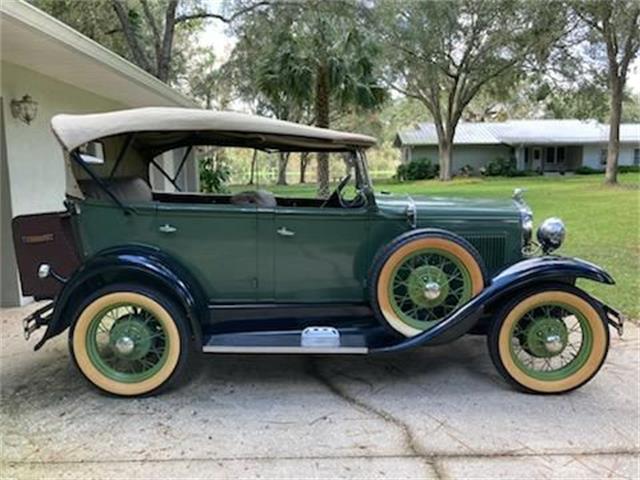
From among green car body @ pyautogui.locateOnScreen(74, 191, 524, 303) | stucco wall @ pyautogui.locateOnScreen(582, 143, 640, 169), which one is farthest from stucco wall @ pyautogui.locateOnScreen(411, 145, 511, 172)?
green car body @ pyautogui.locateOnScreen(74, 191, 524, 303)

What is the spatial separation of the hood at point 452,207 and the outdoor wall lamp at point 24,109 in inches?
155

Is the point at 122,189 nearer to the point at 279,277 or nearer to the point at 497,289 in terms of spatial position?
the point at 279,277

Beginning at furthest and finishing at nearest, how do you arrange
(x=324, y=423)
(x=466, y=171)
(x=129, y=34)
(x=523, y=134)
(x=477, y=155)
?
(x=523, y=134), (x=477, y=155), (x=466, y=171), (x=129, y=34), (x=324, y=423)

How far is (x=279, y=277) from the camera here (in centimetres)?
368

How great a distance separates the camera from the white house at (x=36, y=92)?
184 inches

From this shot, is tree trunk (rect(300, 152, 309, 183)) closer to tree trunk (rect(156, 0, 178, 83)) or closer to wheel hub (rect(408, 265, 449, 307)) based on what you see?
wheel hub (rect(408, 265, 449, 307))

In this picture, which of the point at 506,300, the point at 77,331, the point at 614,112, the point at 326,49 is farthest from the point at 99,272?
the point at 614,112

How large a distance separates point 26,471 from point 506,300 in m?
2.77

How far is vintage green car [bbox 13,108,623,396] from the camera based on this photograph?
11.3ft

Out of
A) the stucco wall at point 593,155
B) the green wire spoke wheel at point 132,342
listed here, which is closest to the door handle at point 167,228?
the green wire spoke wheel at point 132,342

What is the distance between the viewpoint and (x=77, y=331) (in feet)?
11.2

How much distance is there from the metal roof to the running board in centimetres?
3060

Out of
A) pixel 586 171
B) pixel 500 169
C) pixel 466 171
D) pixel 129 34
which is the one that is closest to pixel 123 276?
pixel 129 34

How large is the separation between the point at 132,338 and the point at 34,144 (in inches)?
149
